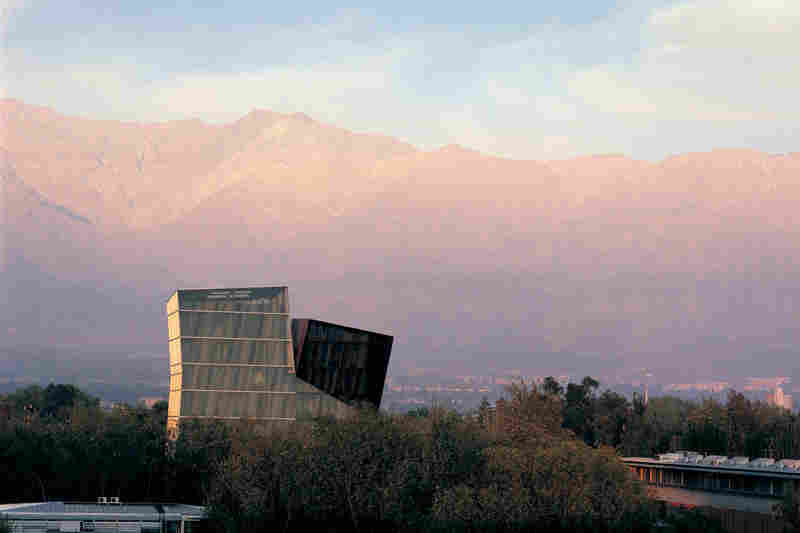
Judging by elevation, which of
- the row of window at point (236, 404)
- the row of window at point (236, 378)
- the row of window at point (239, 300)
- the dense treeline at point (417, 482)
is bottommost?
the dense treeline at point (417, 482)

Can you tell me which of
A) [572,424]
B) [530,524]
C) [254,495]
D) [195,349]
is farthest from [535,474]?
[572,424]

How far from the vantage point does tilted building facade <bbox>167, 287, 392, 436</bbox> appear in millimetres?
116188

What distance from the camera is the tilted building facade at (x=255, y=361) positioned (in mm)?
116188

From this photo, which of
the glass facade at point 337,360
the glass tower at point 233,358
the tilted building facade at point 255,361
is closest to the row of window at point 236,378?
the glass tower at point 233,358

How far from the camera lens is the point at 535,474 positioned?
74812 millimetres

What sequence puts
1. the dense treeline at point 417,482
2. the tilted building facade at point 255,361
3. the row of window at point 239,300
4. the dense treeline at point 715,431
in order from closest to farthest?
the dense treeline at point 417,482 → the tilted building facade at point 255,361 → the row of window at point 239,300 → the dense treeline at point 715,431

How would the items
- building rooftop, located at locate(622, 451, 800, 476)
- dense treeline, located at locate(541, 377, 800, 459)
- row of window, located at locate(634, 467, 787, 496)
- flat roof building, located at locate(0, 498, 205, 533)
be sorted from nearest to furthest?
flat roof building, located at locate(0, 498, 205, 533) < row of window, located at locate(634, 467, 787, 496) < building rooftop, located at locate(622, 451, 800, 476) < dense treeline, located at locate(541, 377, 800, 459)

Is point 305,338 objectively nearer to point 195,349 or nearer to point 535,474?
point 195,349

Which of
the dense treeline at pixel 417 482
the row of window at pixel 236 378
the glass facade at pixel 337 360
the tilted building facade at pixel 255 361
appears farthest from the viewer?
the glass facade at pixel 337 360

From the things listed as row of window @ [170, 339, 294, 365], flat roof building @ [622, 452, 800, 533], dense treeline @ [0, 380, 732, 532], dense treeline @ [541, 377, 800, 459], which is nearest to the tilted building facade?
row of window @ [170, 339, 294, 365]

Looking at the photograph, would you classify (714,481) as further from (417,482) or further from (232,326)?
(232,326)

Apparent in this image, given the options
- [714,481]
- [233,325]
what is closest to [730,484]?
[714,481]

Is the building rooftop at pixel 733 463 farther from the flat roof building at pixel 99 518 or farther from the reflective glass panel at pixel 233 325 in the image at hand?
the flat roof building at pixel 99 518

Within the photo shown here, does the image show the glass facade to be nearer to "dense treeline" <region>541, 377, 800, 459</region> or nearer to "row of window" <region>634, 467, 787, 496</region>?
"row of window" <region>634, 467, 787, 496</region>
